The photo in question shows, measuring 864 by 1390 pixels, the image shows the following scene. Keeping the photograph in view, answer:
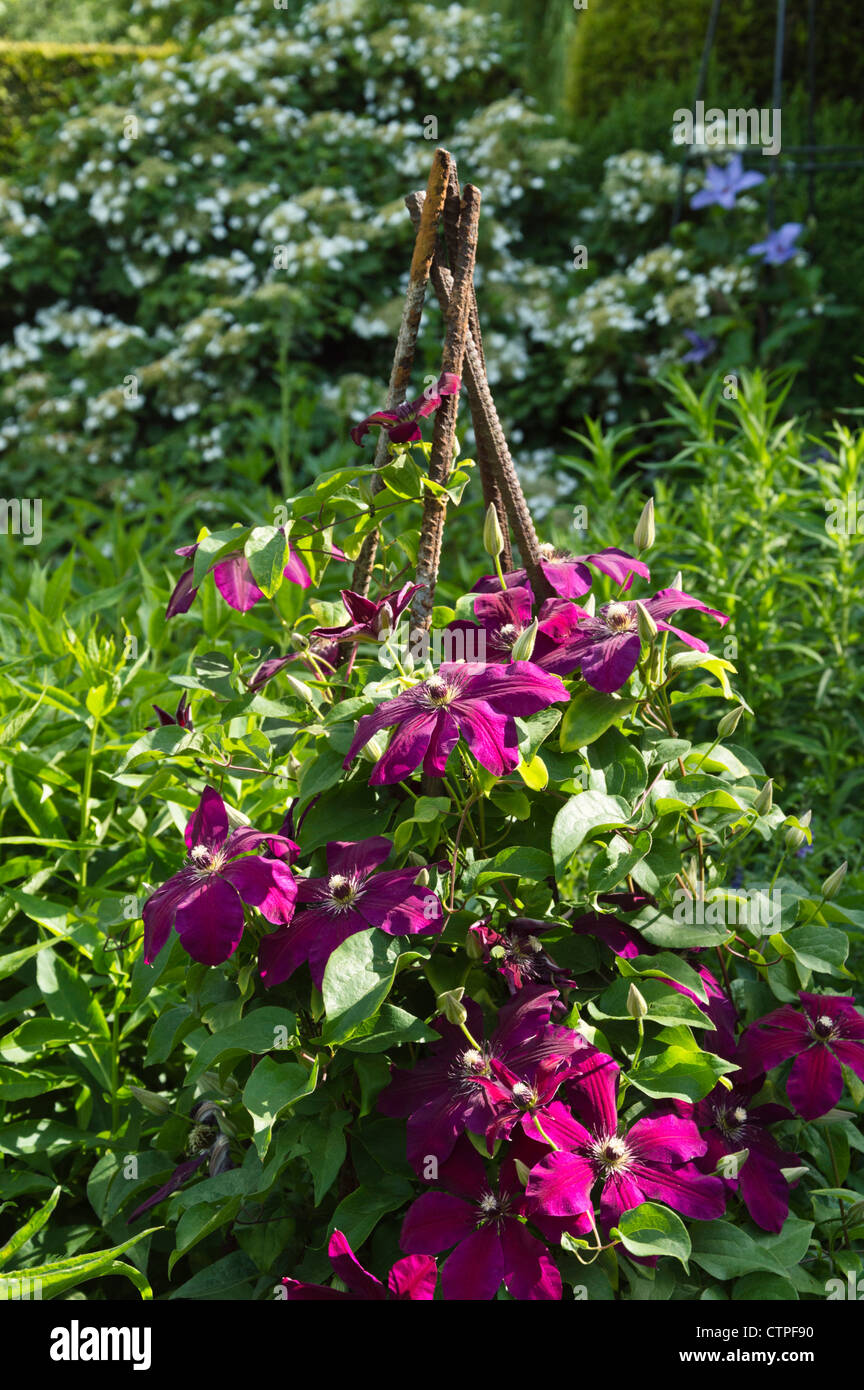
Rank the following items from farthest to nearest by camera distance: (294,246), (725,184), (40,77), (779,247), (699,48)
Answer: (40,77), (699,48), (294,246), (725,184), (779,247)

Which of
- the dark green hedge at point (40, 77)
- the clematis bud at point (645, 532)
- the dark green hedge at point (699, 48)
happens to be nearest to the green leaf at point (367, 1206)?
the clematis bud at point (645, 532)

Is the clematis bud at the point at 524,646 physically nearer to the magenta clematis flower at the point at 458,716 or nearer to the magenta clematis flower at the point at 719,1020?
the magenta clematis flower at the point at 458,716

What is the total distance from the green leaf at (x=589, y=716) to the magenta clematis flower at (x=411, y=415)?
34cm

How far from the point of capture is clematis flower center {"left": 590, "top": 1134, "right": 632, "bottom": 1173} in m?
1.06

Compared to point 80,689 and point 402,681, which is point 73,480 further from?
point 402,681

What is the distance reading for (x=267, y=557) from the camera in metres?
1.12

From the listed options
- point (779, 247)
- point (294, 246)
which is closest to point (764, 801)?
point (779, 247)

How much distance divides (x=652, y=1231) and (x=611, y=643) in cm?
54

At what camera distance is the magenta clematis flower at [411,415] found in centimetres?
125

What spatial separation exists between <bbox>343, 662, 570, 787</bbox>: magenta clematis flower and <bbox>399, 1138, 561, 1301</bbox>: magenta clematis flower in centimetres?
37

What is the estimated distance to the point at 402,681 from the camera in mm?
1183

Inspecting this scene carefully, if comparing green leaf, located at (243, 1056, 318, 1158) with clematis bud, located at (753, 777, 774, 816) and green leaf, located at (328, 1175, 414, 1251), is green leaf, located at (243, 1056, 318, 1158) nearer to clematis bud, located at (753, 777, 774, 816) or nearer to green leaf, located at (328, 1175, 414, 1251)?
green leaf, located at (328, 1175, 414, 1251)

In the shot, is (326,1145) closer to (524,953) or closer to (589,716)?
(524,953)
